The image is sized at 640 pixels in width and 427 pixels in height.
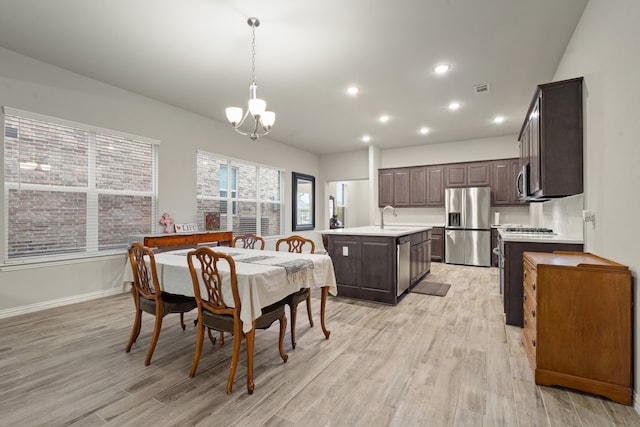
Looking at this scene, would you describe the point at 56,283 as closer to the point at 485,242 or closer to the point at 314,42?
the point at 314,42

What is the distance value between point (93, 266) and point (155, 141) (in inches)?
77.9

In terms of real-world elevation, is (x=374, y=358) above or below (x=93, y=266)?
below

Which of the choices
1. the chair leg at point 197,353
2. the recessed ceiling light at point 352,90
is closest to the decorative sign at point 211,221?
the recessed ceiling light at point 352,90

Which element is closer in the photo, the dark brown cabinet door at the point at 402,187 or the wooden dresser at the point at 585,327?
the wooden dresser at the point at 585,327

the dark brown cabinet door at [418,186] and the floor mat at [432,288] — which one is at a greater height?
the dark brown cabinet door at [418,186]

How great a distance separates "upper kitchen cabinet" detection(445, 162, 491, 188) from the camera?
6.66 m

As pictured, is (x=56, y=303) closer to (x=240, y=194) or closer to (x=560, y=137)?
(x=240, y=194)

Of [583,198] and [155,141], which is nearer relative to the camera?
[583,198]

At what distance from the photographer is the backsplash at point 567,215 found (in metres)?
2.77

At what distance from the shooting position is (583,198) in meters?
2.63

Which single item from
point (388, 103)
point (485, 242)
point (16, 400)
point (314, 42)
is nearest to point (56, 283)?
point (16, 400)

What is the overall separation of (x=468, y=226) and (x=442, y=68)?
3.94 metres

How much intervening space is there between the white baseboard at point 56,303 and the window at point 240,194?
1.74 metres

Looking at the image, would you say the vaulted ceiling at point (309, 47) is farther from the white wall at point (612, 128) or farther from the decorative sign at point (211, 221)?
the decorative sign at point (211, 221)
